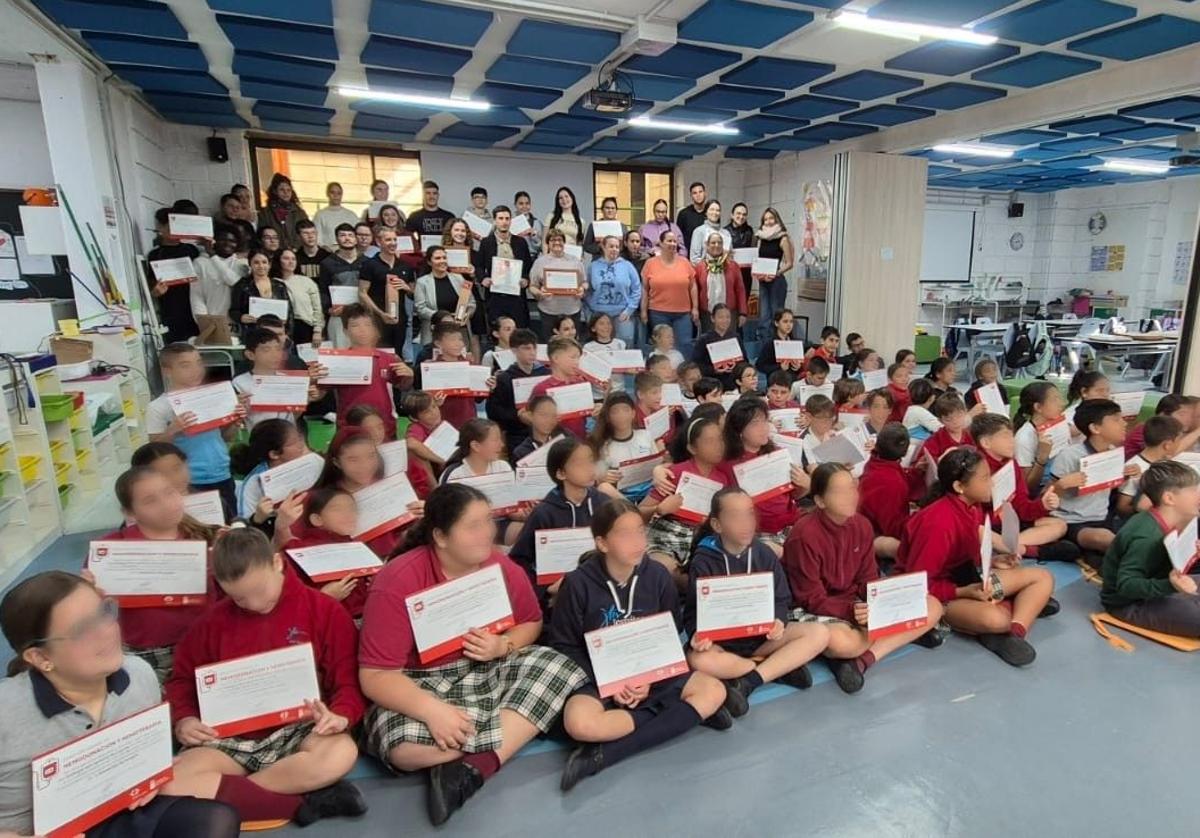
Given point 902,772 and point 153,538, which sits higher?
point 153,538

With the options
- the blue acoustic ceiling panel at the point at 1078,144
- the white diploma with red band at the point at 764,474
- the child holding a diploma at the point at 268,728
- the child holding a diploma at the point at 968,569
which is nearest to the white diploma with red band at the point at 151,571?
the child holding a diploma at the point at 268,728

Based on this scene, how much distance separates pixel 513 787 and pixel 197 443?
7.10 ft

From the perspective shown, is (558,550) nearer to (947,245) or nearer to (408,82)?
(408,82)

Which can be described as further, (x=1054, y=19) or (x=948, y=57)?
(x=948, y=57)

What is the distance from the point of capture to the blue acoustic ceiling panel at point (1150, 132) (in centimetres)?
741

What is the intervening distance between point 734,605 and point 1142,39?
5.43 metres

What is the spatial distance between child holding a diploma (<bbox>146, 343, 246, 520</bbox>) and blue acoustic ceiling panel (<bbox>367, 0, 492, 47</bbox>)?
2.53 m

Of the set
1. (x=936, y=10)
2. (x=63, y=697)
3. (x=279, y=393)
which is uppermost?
(x=936, y=10)

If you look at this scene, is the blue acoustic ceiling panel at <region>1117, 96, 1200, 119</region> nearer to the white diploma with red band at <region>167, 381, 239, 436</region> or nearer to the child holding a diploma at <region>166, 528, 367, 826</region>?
the white diploma with red band at <region>167, 381, 239, 436</region>

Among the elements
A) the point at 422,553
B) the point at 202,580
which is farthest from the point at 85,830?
the point at 422,553

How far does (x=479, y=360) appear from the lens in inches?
221

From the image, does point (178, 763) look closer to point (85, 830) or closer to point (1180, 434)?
point (85, 830)

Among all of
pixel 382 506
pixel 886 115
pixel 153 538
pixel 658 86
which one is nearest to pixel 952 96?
pixel 886 115

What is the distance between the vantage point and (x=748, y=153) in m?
9.09
